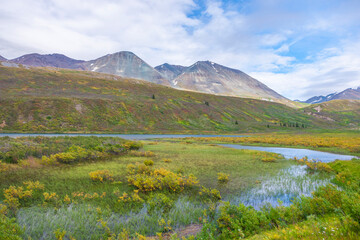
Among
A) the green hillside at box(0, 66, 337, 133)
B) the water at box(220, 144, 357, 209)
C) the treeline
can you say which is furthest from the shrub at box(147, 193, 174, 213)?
the green hillside at box(0, 66, 337, 133)

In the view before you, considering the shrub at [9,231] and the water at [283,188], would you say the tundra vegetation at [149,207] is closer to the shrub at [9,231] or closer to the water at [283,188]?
the shrub at [9,231]

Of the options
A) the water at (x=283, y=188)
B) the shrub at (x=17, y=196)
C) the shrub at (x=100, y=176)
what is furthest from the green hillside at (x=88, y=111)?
the water at (x=283, y=188)

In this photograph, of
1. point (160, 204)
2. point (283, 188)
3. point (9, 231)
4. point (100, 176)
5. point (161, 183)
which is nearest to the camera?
point (9, 231)

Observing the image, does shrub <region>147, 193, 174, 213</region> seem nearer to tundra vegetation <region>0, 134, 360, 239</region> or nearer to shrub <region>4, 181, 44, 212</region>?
tundra vegetation <region>0, 134, 360, 239</region>

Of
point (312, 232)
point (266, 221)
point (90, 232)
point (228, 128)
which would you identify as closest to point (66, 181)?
point (90, 232)

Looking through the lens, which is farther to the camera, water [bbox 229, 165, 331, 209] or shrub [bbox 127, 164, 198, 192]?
shrub [bbox 127, 164, 198, 192]

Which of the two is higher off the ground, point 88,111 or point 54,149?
→ point 54,149

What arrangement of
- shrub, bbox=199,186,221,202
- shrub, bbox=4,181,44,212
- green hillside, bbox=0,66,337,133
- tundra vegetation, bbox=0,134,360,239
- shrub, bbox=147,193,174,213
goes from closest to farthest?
tundra vegetation, bbox=0,134,360,239 → shrub, bbox=4,181,44,212 → shrub, bbox=147,193,174,213 → shrub, bbox=199,186,221,202 → green hillside, bbox=0,66,337,133

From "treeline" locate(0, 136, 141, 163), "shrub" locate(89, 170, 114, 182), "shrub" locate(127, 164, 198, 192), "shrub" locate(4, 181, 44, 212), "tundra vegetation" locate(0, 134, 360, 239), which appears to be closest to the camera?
"tundra vegetation" locate(0, 134, 360, 239)

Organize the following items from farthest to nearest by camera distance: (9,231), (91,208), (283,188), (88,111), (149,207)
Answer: (88,111)
(283,188)
(149,207)
(91,208)
(9,231)

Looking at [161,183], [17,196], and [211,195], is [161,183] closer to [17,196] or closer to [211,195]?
[211,195]

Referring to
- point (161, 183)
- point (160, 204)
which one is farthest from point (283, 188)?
point (160, 204)

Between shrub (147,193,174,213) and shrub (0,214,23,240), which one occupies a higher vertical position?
shrub (0,214,23,240)

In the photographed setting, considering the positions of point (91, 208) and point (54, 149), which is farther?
point (54, 149)
